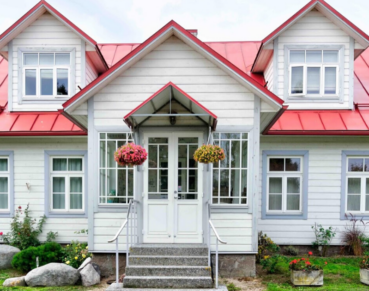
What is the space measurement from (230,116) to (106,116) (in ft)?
8.39

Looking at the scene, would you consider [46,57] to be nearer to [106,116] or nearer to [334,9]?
[106,116]

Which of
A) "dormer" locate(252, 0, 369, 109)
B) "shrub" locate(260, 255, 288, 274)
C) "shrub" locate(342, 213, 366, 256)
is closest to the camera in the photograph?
"shrub" locate(260, 255, 288, 274)

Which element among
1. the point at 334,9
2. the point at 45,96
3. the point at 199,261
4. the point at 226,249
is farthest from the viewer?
the point at 45,96

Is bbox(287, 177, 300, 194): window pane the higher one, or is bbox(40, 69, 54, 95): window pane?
bbox(40, 69, 54, 95): window pane

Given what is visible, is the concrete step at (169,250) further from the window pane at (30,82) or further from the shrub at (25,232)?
the window pane at (30,82)

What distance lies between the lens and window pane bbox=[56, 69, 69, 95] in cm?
934

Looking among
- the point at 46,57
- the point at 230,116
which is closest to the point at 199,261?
the point at 230,116

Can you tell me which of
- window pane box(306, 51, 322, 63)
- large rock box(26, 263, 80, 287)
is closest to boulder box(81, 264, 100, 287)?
large rock box(26, 263, 80, 287)

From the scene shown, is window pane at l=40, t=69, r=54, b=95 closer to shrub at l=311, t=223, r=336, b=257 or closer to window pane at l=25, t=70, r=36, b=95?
window pane at l=25, t=70, r=36, b=95

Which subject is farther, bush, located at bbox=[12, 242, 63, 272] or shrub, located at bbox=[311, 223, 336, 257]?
shrub, located at bbox=[311, 223, 336, 257]

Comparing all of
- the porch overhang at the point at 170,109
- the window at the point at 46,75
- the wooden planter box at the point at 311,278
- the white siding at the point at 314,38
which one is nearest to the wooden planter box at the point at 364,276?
the wooden planter box at the point at 311,278

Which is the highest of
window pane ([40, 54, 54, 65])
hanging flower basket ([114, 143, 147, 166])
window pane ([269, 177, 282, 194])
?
window pane ([40, 54, 54, 65])

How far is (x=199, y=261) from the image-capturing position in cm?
642

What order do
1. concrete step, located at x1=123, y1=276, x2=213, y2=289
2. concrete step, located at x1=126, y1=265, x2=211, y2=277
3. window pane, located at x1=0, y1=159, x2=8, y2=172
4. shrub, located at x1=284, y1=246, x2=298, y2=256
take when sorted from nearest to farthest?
concrete step, located at x1=123, y1=276, x2=213, y2=289 < concrete step, located at x1=126, y1=265, x2=211, y2=277 < shrub, located at x1=284, y1=246, x2=298, y2=256 < window pane, located at x1=0, y1=159, x2=8, y2=172
